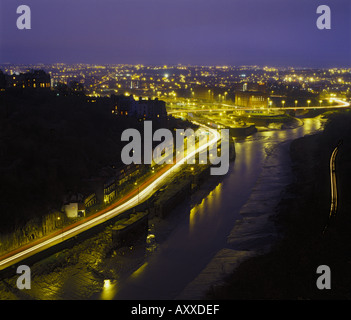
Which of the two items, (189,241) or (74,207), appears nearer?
(189,241)

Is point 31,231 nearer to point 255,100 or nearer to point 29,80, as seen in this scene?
point 29,80

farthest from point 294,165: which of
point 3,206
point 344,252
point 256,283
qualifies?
point 3,206

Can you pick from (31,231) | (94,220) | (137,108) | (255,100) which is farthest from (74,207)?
(255,100)

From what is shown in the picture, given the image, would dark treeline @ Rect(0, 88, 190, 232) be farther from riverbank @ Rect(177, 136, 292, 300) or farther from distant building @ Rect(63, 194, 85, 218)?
riverbank @ Rect(177, 136, 292, 300)

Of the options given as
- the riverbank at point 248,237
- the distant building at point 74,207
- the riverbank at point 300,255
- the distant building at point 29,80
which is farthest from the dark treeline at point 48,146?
the riverbank at point 300,255

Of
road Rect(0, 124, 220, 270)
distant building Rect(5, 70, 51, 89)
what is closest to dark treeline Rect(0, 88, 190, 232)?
road Rect(0, 124, 220, 270)
